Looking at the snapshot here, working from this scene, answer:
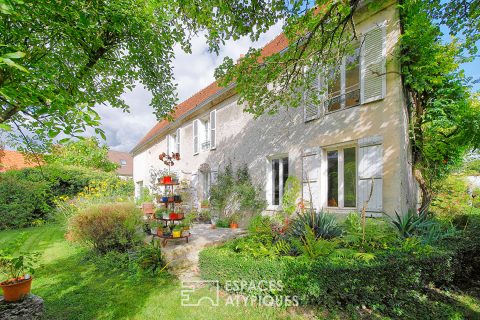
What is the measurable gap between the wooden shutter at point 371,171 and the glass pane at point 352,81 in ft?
3.74

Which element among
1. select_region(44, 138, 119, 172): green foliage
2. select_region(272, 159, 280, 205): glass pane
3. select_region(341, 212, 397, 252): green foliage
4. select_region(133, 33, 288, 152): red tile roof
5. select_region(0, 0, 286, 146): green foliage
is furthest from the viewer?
select_region(44, 138, 119, 172): green foliage

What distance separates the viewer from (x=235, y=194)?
9188mm

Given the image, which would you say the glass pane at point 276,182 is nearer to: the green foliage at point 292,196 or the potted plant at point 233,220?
the green foliage at point 292,196

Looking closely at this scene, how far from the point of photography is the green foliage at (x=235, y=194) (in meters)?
8.48

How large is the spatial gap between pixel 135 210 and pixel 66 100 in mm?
4992

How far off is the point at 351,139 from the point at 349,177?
99 centimetres

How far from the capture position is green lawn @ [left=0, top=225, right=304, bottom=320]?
3.47 metres

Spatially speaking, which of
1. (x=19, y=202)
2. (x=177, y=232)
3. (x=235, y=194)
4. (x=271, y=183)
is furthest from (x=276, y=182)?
(x=19, y=202)

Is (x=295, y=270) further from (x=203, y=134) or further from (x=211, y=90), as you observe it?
(x=211, y=90)

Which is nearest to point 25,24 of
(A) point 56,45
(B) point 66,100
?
(A) point 56,45

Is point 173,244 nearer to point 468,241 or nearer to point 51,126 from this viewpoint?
point 51,126

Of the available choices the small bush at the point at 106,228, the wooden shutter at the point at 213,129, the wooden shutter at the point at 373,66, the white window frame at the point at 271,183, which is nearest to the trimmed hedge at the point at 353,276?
the wooden shutter at the point at 373,66

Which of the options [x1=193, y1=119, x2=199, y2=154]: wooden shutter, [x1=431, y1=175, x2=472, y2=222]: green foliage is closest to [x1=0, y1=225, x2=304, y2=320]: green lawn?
[x1=431, y1=175, x2=472, y2=222]: green foliage

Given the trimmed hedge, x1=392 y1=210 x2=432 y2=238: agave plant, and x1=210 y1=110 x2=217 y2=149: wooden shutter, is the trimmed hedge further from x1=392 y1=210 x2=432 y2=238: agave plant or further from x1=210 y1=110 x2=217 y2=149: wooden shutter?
x1=210 y1=110 x2=217 y2=149: wooden shutter
